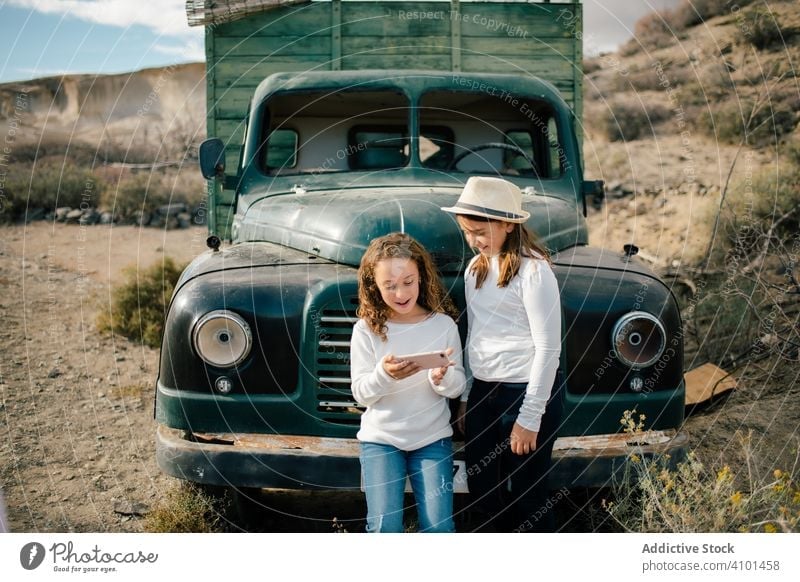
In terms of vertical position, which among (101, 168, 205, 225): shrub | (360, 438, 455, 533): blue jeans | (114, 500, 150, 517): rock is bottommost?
(114, 500, 150, 517): rock

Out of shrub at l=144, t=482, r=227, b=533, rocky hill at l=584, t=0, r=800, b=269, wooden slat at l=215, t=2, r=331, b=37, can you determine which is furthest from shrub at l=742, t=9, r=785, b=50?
shrub at l=144, t=482, r=227, b=533

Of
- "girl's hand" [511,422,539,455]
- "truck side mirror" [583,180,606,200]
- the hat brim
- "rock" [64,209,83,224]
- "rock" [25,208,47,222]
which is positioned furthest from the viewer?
"rock" [64,209,83,224]

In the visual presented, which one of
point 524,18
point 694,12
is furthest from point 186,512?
point 694,12

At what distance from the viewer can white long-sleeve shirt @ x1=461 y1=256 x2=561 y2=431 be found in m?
2.65

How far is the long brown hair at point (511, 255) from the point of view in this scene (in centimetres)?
275

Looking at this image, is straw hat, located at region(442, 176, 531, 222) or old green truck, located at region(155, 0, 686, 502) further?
old green truck, located at region(155, 0, 686, 502)

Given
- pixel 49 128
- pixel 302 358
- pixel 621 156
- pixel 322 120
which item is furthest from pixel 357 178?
pixel 49 128

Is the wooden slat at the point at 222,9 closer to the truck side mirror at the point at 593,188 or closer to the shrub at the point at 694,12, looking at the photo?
the truck side mirror at the point at 593,188

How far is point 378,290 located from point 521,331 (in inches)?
20.3

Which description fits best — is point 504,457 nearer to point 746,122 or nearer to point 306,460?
point 306,460

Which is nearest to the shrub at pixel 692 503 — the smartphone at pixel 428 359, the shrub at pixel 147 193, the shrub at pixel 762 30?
the smartphone at pixel 428 359

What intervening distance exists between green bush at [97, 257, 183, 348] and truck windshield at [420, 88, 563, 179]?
3305 mm

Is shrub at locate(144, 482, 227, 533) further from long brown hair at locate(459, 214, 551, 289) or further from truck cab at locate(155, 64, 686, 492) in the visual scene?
long brown hair at locate(459, 214, 551, 289)

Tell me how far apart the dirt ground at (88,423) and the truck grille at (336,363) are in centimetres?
88
